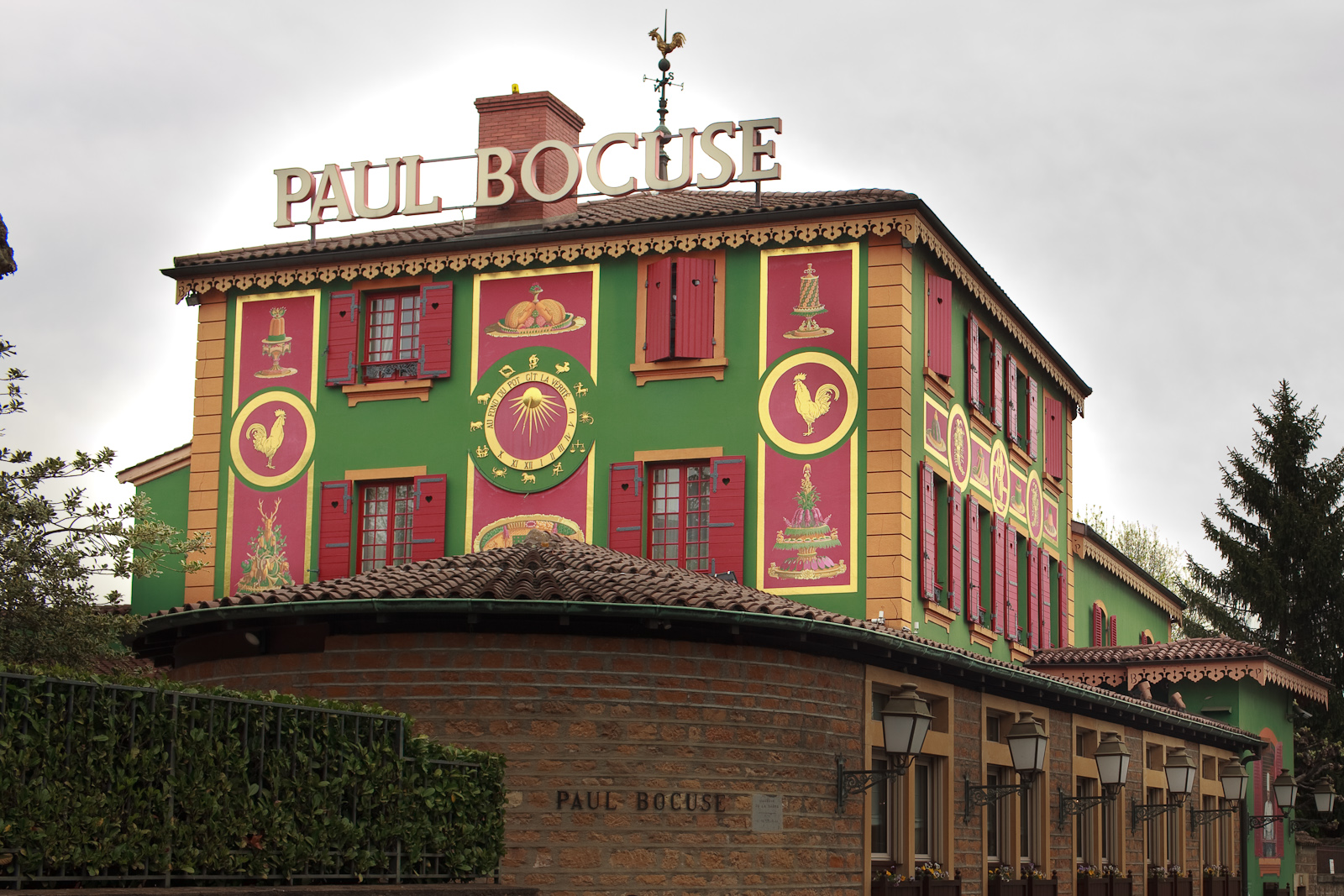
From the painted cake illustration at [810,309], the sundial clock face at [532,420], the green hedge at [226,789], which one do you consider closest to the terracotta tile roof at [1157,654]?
the painted cake illustration at [810,309]

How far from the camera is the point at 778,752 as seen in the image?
15.3 metres

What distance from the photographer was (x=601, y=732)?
14.3m

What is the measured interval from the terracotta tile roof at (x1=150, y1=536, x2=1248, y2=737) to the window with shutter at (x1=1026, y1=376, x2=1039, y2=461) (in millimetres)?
12863

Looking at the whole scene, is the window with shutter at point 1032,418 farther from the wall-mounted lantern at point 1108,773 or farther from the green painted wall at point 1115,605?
the wall-mounted lantern at point 1108,773

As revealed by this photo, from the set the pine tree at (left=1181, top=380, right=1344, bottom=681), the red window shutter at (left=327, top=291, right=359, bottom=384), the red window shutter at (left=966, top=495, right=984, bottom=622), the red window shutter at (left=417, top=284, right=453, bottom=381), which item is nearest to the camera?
the red window shutter at (left=417, top=284, right=453, bottom=381)

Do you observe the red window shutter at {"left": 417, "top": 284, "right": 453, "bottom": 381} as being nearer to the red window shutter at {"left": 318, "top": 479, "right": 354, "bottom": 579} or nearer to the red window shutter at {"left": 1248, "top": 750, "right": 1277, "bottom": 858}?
the red window shutter at {"left": 318, "top": 479, "right": 354, "bottom": 579}

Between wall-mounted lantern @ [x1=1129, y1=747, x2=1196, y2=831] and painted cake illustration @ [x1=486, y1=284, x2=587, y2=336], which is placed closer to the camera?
wall-mounted lantern @ [x1=1129, y1=747, x2=1196, y2=831]

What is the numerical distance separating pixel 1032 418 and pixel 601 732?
17.3 m

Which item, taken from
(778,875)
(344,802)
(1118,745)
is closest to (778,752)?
(778,875)

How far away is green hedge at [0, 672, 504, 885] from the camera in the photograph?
359 inches

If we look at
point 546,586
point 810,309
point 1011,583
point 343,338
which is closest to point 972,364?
point 810,309

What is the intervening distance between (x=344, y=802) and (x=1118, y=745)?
504 inches

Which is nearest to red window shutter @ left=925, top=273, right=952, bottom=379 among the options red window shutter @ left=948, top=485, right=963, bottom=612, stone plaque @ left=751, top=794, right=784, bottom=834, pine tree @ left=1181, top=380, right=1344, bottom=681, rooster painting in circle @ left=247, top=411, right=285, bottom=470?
red window shutter @ left=948, top=485, right=963, bottom=612

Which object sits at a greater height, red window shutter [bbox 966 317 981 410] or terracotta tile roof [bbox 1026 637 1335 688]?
red window shutter [bbox 966 317 981 410]
